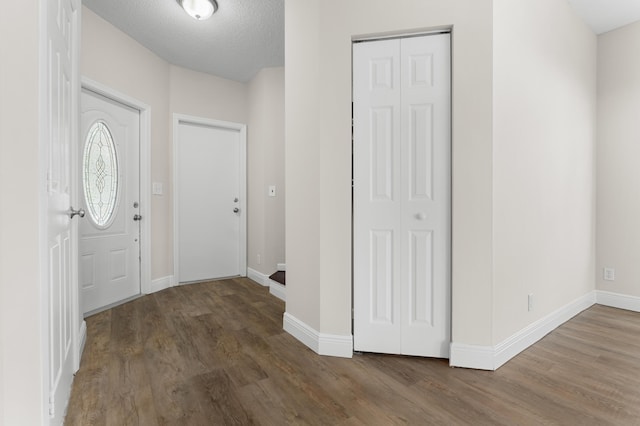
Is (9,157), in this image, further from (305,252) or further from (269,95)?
(269,95)

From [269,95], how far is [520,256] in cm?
319

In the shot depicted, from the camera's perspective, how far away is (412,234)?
199cm

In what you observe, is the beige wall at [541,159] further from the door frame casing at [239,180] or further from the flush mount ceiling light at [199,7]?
the door frame casing at [239,180]

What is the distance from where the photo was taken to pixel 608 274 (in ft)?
10.1

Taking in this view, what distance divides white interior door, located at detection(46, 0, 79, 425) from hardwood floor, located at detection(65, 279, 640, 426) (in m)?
0.24

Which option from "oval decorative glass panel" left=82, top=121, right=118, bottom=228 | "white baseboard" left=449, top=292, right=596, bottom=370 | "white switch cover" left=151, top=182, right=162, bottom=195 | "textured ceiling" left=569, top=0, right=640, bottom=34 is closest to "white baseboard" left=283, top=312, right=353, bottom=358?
"white baseboard" left=449, top=292, right=596, bottom=370

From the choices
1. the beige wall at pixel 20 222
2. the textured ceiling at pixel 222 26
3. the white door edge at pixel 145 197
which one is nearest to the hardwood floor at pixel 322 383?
the beige wall at pixel 20 222

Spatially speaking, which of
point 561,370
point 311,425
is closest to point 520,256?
point 561,370

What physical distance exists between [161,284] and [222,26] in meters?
2.89

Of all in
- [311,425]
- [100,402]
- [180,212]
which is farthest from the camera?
[180,212]

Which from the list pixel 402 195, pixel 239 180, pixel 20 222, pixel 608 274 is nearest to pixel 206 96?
pixel 239 180

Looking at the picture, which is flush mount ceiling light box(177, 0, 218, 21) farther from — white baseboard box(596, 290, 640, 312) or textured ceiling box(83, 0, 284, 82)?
white baseboard box(596, 290, 640, 312)

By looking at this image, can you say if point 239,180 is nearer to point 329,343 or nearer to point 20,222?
point 329,343

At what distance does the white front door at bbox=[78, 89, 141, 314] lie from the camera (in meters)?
2.82
